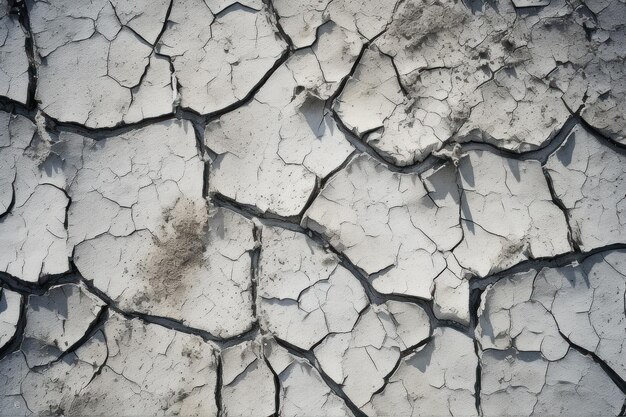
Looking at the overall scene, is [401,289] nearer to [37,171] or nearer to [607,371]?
[607,371]

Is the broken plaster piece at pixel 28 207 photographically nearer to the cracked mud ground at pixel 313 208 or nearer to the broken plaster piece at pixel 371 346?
the cracked mud ground at pixel 313 208

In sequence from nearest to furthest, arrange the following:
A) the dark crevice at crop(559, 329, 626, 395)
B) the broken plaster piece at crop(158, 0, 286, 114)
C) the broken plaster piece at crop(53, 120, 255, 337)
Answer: the dark crevice at crop(559, 329, 626, 395)
the broken plaster piece at crop(53, 120, 255, 337)
the broken plaster piece at crop(158, 0, 286, 114)

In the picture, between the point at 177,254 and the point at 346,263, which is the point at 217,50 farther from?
the point at 346,263

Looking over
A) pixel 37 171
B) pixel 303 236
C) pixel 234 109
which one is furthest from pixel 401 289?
pixel 37 171

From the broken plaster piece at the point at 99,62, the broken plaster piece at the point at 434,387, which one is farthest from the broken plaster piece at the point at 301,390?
the broken plaster piece at the point at 99,62

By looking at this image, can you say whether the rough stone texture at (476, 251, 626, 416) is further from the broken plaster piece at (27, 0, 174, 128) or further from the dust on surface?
the broken plaster piece at (27, 0, 174, 128)

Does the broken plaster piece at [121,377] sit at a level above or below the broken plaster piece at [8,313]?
below

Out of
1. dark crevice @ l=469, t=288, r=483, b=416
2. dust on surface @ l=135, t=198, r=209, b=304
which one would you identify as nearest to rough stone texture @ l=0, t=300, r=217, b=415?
dust on surface @ l=135, t=198, r=209, b=304

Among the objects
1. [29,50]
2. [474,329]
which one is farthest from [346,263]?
[29,50]
